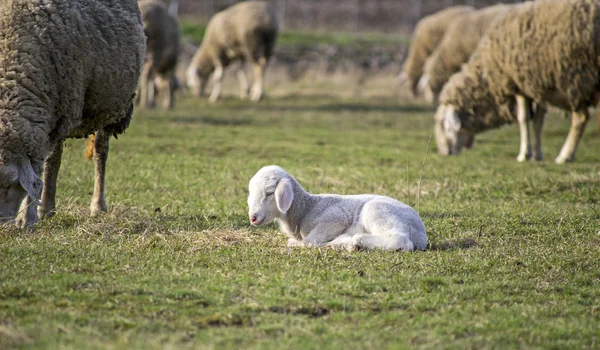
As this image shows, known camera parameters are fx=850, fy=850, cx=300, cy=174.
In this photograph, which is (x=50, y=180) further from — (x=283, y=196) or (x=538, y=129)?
(x=538, y=129)

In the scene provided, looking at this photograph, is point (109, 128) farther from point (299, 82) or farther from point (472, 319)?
point (299, 82)

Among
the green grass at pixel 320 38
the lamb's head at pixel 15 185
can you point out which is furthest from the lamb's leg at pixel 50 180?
the green grass at pixel 320 38

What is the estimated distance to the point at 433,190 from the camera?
987 centimetres

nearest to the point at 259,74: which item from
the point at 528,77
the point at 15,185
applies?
the point at 528,77

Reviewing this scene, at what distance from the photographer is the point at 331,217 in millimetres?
6609

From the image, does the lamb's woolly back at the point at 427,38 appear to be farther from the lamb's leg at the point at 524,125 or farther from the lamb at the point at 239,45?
the lamb's leg at the point at 524,125

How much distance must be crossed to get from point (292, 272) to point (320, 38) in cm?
3029

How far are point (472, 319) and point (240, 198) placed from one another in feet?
15.5

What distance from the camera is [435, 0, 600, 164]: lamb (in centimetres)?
1223

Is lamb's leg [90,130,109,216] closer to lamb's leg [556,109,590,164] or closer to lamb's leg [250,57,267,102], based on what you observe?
lamb's leg [556,109,590,164]

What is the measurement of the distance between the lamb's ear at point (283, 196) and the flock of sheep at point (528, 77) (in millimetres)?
7240

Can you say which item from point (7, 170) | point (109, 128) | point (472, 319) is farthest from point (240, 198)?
point (472, 319)

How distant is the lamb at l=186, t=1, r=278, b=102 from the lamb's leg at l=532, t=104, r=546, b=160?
12.5 meters

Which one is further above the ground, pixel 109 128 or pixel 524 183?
pixel 109 128
